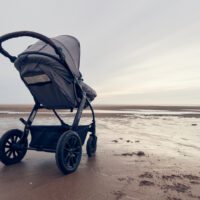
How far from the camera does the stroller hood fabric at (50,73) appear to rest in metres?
3.23

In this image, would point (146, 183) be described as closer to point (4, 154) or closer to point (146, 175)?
point (146, 175)

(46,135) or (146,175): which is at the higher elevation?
(46,135)

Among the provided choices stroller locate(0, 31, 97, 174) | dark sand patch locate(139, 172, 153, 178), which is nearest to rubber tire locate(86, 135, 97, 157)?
stroller locate(0, 31, 97, 174)

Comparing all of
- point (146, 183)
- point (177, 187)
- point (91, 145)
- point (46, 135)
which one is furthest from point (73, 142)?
point (177, 187)

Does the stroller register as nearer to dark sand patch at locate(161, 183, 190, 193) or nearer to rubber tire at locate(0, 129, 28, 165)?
rubber tire at locate(0, 129, 28, 165)

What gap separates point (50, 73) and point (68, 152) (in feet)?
5.05

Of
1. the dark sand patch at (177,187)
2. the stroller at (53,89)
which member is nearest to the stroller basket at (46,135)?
the stroller at (53,89)

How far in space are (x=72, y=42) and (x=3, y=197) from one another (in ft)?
11.0

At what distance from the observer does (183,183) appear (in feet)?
9.07

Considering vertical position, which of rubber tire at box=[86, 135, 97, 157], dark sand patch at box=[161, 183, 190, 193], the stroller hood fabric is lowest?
dark sand patch at box=[161, 183, 190, 193]

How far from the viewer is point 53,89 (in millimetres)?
3500

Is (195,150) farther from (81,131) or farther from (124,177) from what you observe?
(81,131)

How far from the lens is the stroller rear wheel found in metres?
2.85

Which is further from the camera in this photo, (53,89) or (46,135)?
(46,135)
